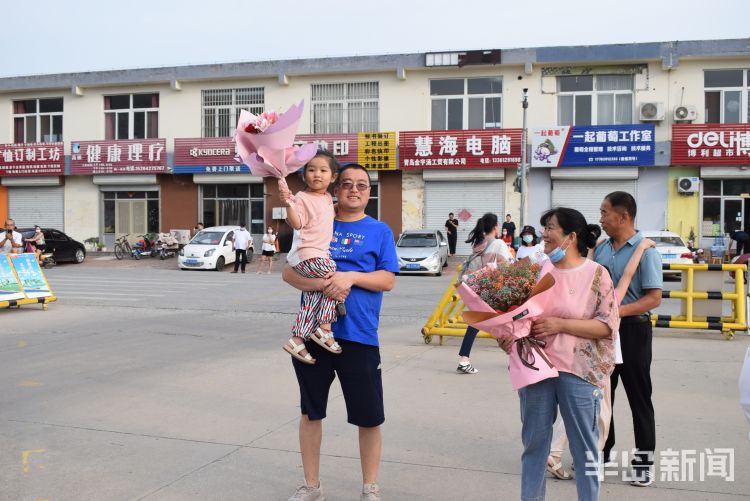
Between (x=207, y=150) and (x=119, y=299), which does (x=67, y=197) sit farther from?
(x=119, y=299)

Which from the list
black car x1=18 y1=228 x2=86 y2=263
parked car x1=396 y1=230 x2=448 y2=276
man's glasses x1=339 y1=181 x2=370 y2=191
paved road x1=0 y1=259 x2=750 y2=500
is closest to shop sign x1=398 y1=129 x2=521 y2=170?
parked car x1=396 y1=230 x2=448 y2=276

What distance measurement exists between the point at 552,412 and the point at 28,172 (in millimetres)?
33653

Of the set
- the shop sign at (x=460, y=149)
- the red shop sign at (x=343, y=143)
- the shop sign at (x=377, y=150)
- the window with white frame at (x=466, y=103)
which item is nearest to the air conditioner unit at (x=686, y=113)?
the shop sign at (x=460, y=149)

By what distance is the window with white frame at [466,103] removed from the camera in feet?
93.2

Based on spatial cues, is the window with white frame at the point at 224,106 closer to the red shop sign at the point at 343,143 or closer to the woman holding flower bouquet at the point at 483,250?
the red shop sign at the point at 343,143

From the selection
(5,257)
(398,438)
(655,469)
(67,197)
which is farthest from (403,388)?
(67,197)

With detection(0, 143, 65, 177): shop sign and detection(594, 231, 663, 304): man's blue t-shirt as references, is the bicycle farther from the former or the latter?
detection(594, 231, 663, 304): man's blue t-shirt

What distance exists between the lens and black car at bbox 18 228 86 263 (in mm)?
27323

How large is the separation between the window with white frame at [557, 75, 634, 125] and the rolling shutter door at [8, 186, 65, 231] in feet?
72.5

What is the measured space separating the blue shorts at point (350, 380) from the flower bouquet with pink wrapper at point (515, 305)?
2.46 feet

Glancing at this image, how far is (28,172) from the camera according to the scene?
32750 millimetres

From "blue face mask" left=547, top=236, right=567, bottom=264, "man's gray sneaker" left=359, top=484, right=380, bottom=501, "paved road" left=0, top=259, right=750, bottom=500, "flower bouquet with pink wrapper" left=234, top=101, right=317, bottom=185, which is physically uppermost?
"flower bouquet with pink wrapper" left=234, top=101, right=317, bottom=185

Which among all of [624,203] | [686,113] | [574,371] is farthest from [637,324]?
[686,113]

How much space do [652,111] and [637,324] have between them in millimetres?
23921
